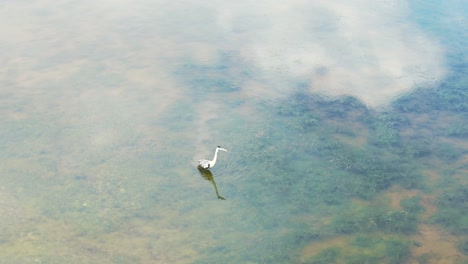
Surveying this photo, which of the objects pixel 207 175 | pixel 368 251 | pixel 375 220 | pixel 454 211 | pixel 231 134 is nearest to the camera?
pixel 368 251

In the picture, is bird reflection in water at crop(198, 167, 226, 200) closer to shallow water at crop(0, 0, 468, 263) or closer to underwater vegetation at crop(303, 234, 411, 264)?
shallow water at crop(0, 0, 468, 263)

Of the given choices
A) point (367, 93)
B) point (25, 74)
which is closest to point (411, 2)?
point (367, 93)

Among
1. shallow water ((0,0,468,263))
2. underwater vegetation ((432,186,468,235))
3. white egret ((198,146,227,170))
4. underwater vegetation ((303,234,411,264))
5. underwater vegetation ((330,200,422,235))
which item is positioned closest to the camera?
underwater vegetation ((303,234,411,264))

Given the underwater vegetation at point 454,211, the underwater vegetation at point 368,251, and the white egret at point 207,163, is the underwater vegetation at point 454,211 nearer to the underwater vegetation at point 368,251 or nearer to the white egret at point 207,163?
the underwater vegetation at point 368,251

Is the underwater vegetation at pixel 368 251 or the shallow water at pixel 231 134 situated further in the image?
the shallow water at pixel 231 134

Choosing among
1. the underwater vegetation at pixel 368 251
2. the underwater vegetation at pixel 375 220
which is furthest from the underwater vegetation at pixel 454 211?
the underwater vegetation at pixel 368 251

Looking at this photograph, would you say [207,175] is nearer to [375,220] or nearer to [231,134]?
[231,134]

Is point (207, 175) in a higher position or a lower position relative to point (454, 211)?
higher

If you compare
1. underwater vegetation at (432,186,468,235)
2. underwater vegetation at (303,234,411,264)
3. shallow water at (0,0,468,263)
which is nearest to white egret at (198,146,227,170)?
shallow water at (0,0,468,263)

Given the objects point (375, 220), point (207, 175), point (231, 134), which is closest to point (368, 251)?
point (375, 220)
